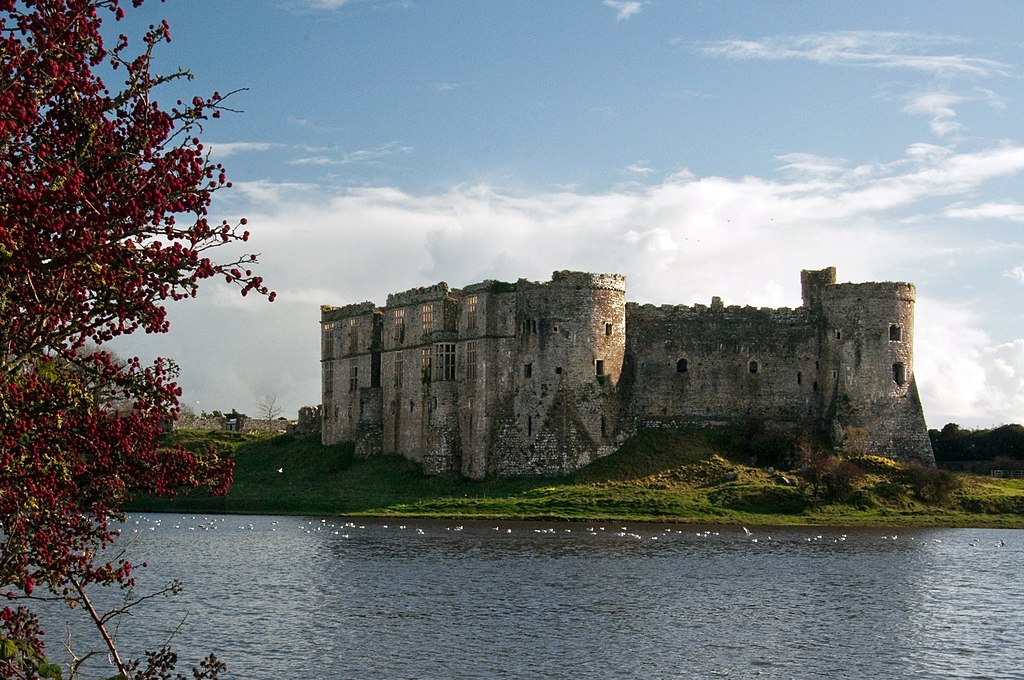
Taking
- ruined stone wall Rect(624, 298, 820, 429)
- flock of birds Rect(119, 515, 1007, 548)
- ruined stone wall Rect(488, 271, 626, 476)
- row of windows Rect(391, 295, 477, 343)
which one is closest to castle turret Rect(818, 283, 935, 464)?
ruined stone wall Rect(624, 298, 820, 429)

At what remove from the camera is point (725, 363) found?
226ft

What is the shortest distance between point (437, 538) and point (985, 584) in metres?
20.3

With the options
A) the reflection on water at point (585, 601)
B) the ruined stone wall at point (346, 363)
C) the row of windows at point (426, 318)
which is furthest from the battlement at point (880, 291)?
the ruined stone wall at point (346, 363)

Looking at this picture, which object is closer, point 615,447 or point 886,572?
point 886,572

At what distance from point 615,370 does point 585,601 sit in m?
30.2

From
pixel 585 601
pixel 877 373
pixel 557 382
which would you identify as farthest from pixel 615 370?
pixel 585 601

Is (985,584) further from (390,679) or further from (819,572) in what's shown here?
(390,679)

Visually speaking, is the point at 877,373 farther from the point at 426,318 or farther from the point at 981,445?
the point at 426,318

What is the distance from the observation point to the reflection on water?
28422 millimetres

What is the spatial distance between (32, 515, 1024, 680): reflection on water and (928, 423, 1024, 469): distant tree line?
18914 mm

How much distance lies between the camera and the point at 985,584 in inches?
1641

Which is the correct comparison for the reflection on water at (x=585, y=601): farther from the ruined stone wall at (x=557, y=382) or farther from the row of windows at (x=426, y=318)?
the row of windows at (x=426, y=318)

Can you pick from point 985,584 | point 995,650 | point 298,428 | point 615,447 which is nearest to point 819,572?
point 985,584

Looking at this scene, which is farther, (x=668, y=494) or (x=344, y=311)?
(x=344, y=311)
